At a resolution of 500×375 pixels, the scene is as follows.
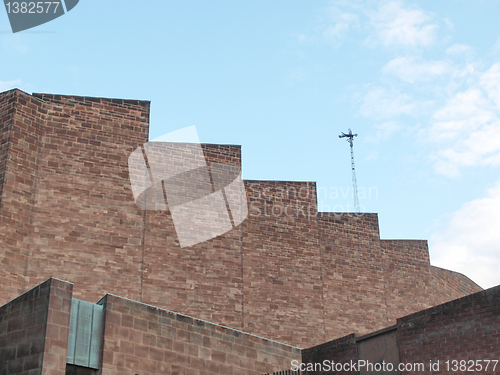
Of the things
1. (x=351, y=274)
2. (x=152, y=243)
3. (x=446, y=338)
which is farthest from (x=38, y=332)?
(x=351, y=274)

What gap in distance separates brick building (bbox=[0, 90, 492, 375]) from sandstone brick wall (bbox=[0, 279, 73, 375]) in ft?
0.09

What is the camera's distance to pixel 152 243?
20.3 meters

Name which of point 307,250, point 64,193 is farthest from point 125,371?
point 307,250

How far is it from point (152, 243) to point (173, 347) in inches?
264

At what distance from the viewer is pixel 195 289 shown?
20438mm

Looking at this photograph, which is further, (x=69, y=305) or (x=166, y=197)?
(x=166, y=197)

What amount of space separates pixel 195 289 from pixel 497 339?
11.3m

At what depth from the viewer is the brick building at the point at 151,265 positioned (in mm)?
13250

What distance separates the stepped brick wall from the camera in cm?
1855

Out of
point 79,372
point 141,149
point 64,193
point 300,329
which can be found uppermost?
point 141,149

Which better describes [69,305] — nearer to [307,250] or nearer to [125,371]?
[125,371]

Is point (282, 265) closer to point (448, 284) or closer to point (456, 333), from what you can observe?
point (448, 284)

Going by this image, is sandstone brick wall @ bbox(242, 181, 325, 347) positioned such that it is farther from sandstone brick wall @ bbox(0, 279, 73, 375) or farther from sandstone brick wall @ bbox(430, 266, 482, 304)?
sandstone brick wall @ bbox(0, 279, 73, 375)

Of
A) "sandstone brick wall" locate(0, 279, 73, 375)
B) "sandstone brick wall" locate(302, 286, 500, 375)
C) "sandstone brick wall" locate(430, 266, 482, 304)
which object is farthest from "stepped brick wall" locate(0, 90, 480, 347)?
"sandstone brick wall" locate(302, 286, 500, 375)
